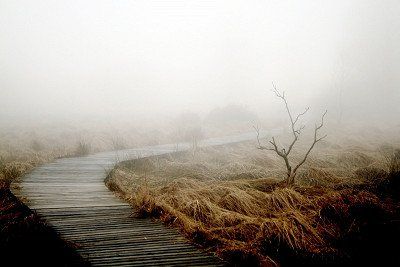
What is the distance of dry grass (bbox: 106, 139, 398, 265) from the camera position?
4.43 meters

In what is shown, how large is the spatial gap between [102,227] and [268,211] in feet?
10.3

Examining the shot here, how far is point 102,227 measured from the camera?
5.04m

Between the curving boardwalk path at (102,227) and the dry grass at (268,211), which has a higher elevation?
the curving boardwalk path at (102,227)

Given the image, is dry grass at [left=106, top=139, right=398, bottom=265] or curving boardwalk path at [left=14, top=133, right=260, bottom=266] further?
dry grass at [left=106, top=139, right=398, bottom=265]

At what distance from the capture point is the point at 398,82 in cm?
6188

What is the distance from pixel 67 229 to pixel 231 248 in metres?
2.29

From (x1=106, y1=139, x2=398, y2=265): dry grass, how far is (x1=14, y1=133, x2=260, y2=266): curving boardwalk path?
0.30 meters

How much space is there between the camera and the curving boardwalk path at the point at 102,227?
3.95m

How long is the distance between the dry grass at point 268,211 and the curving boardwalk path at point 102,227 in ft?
0.99

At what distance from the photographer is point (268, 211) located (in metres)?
6.70

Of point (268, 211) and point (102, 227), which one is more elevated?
point (102, 227)

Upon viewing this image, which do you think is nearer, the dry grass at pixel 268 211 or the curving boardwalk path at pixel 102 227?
the curving boardwalk path at pixel 102 227

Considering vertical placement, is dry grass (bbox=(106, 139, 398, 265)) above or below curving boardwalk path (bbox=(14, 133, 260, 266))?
below

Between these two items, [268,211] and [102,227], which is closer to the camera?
[102,227]
